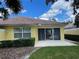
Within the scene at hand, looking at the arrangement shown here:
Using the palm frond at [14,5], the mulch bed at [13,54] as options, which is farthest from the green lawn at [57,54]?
the palm frond at [14,5]

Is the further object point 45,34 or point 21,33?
point 45,34

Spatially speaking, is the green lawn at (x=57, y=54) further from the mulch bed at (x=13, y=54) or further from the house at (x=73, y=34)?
the house at (x=73, y=34)

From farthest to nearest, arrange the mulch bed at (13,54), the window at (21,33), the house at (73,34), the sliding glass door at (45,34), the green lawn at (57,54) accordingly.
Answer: the house at (73,34) → the sliding glass door at (45,34) → the window at (21,33) → the mulch bed at (13,54) → the green lawn at (57,54)

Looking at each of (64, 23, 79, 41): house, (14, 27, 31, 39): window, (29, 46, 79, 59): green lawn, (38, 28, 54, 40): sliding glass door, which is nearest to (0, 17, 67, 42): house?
(14, 27, 31, 39): window

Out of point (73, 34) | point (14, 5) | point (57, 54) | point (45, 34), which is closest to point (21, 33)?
point (45, 34)

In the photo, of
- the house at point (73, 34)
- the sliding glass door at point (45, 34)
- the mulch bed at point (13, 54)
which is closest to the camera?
the mulch bed at point (13, 54)

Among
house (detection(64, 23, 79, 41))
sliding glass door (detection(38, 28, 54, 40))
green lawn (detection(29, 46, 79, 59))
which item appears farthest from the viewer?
house (detection(64, 23, 79, 41))

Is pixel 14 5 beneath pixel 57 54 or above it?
above

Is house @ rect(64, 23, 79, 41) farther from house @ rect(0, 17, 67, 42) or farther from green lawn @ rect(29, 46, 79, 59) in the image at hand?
green lawn @ rect(29, 46, 79, 59)

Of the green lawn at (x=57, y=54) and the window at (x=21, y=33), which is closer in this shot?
the green lawn at (x=57, y=54)

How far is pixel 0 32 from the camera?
107 ft

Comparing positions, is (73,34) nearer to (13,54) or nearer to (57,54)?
(57,54)

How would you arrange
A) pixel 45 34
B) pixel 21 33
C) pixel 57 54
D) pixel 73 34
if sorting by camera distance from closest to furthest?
pixel 57 54 → pixel 21 33 → pixel 45 34 → pixel 73 34

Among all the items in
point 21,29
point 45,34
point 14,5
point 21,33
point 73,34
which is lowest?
point 73,34
